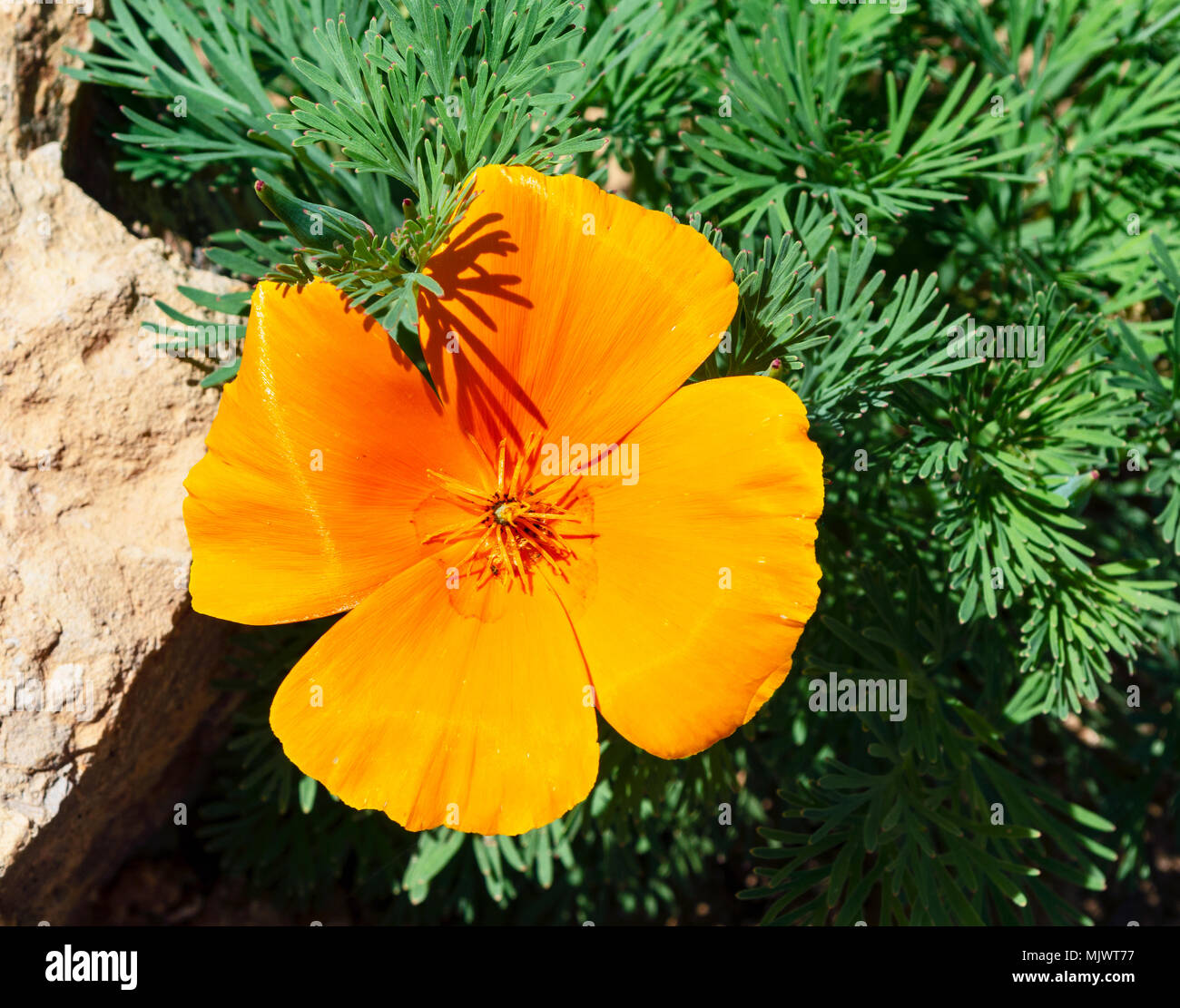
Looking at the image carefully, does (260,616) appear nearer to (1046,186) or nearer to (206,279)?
(206,279)

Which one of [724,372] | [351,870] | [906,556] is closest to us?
[724,372]

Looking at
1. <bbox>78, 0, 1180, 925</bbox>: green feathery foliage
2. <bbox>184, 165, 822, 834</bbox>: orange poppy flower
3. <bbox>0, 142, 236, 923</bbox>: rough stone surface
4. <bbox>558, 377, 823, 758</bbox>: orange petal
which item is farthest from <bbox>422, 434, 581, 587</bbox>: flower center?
<bbox>0, 142, 236, 923</bbox>: rough stone surface

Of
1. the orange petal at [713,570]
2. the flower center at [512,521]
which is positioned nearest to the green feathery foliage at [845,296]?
the orange petal at [713,570]

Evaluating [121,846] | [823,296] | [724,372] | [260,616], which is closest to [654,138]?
[823,296]

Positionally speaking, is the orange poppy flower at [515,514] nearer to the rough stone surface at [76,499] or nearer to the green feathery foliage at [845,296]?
the green feathery foliage at [845,296]

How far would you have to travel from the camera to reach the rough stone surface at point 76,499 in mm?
1527

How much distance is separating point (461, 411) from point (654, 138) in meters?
0.80

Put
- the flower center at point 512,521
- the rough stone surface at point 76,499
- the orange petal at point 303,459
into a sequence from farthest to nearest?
the rough stone surface at point 76,499, the flower center at point 512,521, the orange petal at point 303,459

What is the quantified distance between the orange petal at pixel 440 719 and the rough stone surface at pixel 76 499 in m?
0.42

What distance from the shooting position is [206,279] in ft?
5.46

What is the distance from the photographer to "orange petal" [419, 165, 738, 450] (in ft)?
4.22

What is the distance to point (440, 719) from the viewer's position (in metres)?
1.34

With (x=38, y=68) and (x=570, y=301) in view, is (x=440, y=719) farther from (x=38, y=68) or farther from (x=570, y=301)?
(x=38, y=68)

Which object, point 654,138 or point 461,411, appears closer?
point 461,411
